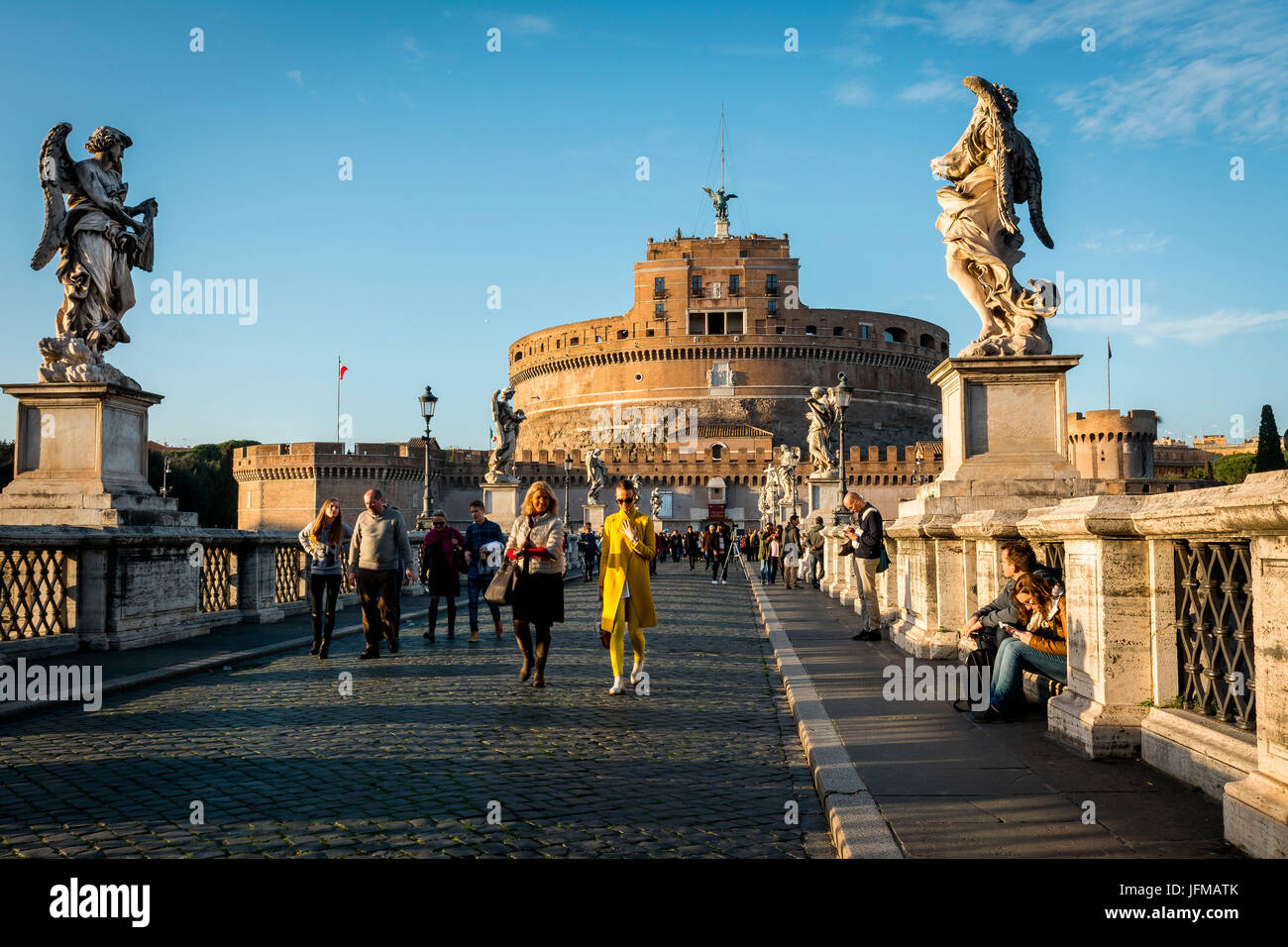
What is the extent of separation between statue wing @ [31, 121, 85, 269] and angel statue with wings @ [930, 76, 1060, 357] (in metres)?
7.33

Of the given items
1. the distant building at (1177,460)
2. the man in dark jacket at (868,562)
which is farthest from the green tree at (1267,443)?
the man in dark jacket at (868,562)

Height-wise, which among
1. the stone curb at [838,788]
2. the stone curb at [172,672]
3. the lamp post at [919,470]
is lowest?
the stone curb at [172,672]

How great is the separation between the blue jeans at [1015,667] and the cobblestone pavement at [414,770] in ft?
3.88

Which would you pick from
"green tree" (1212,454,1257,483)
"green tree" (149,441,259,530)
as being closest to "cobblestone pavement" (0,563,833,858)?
"green tree" (149,441,259,530)

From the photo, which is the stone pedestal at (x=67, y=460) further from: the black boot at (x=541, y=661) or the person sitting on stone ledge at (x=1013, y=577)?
the person sitting on stone ledge at (x=1013, y=577)

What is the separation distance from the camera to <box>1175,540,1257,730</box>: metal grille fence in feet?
12.2

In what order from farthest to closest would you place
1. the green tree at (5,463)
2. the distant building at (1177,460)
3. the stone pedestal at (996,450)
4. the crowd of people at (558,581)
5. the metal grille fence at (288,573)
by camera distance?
1. the distant building at (1177,460)
2. the green tree at (5,463)
3. the metal grille fence at (288,573)
4. the stone pedestal at (996,450)
5. the crowd of people at (558,581)

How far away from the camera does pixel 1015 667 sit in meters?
5.65

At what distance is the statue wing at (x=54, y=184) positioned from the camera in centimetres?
903

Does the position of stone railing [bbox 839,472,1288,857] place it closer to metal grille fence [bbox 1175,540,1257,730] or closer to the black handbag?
metal grille fence [bbox 1175,540,1257,730]

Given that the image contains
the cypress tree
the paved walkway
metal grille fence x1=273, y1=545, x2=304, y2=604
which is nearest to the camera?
the paved walkway

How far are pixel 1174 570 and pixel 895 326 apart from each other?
8007 centimetres

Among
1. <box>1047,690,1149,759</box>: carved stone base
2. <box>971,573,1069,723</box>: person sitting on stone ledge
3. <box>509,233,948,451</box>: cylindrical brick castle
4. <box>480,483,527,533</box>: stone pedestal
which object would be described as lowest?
<box>1047,690,1149,759</box>: carved stone base

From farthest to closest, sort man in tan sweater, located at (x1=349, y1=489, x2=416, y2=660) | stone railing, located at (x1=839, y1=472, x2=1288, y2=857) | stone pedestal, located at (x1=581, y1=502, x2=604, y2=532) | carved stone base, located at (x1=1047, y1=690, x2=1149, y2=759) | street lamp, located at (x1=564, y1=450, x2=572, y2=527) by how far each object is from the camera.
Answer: street lamp, located at (x1=564, y1=450, x2=572, y2=527) < stone pedestal, located at (x1=581, y1=502, x2=604, y2=532) < man in tan sweater, located at (x1=349, y1=489, x2=416, y2=660) < carved stone base, located at (x1=1047, y1=690, x2=1149, y2=759) < stone railing, located at (x1=839, y1=472, x2=1288, y2=857)
